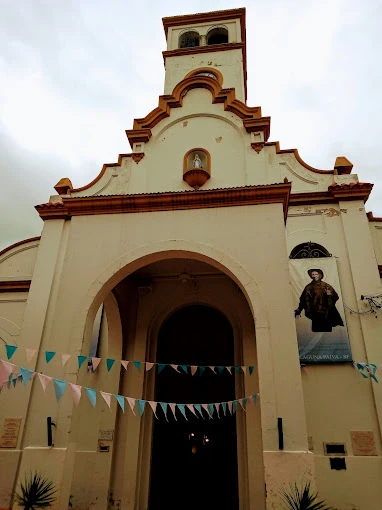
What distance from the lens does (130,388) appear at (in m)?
9.34

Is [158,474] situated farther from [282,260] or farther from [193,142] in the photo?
[193,142]

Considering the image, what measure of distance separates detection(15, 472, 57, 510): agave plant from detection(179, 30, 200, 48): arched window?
16085mm

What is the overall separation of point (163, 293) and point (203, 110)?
4.98m

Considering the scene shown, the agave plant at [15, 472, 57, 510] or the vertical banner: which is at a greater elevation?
the vertical banner

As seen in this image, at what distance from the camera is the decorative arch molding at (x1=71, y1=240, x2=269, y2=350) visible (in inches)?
271

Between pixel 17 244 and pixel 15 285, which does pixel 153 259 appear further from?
pixel 17 244

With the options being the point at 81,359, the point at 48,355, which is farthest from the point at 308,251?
the point at 48,355

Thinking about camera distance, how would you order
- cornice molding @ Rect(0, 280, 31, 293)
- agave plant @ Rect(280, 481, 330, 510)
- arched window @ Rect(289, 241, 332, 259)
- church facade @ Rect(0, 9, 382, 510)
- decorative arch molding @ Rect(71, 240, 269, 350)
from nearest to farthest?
agave plant @ Rect(280, 481, 330, 510), church facade @ Rect(0, 9, 382, 510), decorative arch molding @ Rect(71, 240, 269, 350), arched window @ Rect(289, 241, 332, 259), cornice molding @ Rect(0, 280, 31, 293)

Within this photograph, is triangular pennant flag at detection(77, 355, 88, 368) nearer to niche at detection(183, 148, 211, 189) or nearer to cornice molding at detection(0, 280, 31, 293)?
niche at detection(183, 148, 211, 189)

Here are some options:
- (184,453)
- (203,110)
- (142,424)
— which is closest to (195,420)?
(184,453)

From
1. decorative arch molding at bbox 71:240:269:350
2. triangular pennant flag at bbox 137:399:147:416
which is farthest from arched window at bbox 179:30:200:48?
triangular pennant flag at bbox 137:399:147:416

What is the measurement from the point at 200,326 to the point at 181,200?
4125 mm

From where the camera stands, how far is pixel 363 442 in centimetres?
734

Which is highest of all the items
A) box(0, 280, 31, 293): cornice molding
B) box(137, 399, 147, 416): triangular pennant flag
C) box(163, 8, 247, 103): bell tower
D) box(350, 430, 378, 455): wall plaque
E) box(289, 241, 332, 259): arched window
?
box(163, 8, 247, 103): bell tower
